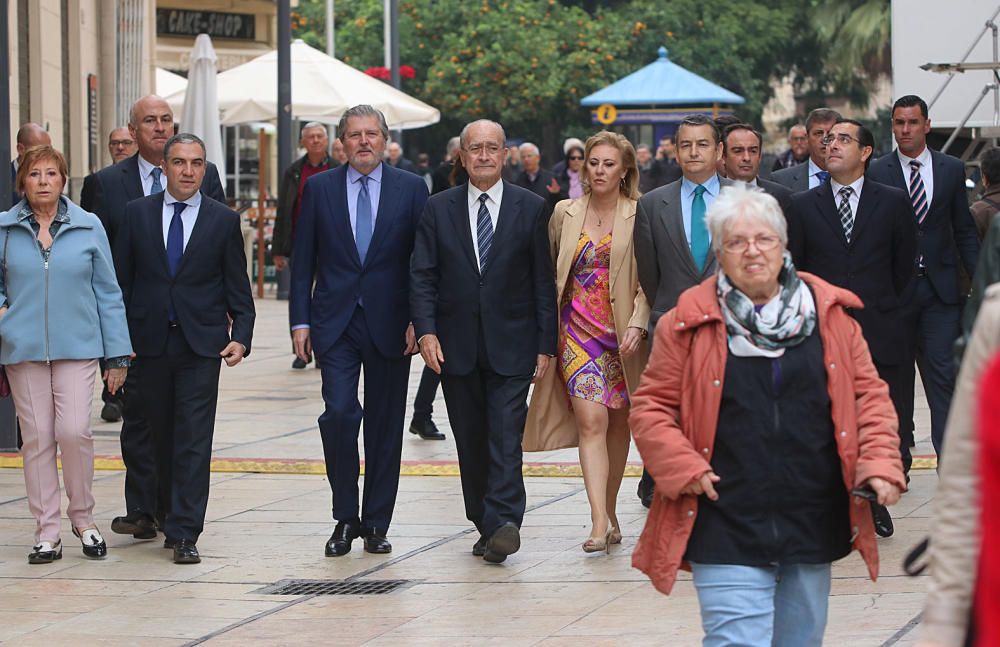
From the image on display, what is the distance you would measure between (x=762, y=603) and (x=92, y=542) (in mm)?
4423

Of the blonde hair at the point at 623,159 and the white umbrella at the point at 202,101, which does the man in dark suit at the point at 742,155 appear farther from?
the white umbrella at the point at 202,101

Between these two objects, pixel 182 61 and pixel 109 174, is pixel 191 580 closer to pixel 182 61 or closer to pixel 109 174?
pixel 109 174

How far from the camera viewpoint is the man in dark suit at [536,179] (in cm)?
1981

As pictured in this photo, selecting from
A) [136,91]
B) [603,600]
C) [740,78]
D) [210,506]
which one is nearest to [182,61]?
[136,91]

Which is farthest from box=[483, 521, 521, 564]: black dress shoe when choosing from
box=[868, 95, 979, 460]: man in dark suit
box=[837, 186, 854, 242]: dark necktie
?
box=[868, 95, 979, 460]: man in dark suit

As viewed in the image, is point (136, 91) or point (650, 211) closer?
point (650, 211)

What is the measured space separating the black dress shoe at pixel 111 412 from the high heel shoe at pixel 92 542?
515 centimetres

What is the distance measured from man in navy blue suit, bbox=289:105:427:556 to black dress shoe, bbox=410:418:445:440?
3.98 m

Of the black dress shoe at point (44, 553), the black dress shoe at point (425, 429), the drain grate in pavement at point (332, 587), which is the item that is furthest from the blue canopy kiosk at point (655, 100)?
the drain grate in pavement at point (332, 587)

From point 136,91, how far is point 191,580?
18.6m

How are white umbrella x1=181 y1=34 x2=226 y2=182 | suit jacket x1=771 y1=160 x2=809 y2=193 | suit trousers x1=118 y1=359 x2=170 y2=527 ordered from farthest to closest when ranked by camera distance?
white umbrella x1=181 y1=34 x2=226 y2=182
suit jacket x1=771 y1=160 x2=809 y2=193
suit trousers x1=118 y1=359 x2=170 y2=527

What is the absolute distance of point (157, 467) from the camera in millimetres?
9023

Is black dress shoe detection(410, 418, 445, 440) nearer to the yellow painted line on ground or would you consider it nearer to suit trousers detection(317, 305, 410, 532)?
the yellow painted line on ground

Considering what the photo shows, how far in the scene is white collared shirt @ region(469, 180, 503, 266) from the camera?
8656 mm
